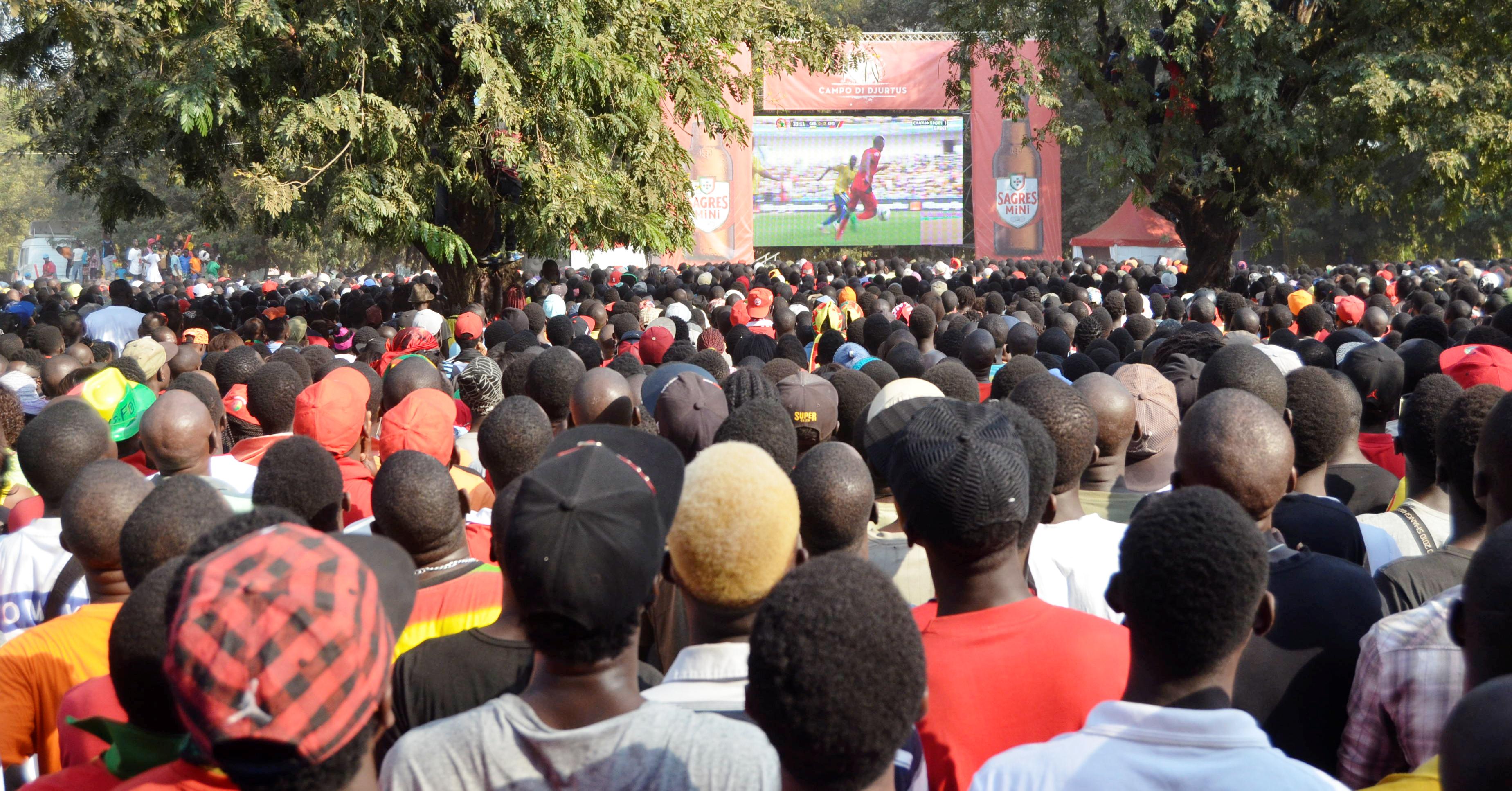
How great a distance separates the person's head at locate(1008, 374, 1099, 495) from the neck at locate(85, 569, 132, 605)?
266 cm

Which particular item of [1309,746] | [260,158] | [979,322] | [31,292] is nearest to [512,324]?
[979,322]

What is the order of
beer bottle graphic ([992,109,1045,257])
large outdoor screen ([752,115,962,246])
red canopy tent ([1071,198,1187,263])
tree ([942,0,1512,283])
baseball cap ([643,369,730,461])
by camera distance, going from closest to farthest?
1. baseball cap ([643,369,730,461])
2. tree ([942,0,1512,283])
3. red canopy tent ([1071,198,1187,263])
4. beer bottle graphic ([992,109,1045,257])
5. large outdoor screen ([752,115,962,246])

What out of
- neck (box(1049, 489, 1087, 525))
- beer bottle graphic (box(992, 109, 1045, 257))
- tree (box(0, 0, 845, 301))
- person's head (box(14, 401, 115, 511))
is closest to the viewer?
neck (box(1049, 489, 1087, 525))

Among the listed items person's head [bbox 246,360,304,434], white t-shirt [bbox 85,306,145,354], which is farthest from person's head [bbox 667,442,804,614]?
white t-shirt [bbox 85,306,145,354]

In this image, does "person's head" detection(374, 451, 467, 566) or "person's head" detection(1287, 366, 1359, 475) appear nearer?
"person's head" detection(374, 451, 467, 566)

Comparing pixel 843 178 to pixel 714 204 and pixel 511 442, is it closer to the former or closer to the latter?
pixel 714 204

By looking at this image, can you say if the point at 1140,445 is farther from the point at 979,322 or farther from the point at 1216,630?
the point at 979,322

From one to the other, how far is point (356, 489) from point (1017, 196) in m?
36.3

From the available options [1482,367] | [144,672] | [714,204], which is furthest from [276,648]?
[714,204]

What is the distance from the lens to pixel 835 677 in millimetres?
1723

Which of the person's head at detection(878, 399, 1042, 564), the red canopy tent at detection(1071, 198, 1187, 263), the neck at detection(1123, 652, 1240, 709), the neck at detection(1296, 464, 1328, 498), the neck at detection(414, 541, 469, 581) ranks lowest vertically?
the red canopy tent at detection(1071, 198, 1187, 263)

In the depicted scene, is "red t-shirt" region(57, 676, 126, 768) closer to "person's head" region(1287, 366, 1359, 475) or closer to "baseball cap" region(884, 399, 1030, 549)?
"baseball cap" region(884, 399, 1030, 549)

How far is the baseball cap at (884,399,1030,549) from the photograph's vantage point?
2.50 m

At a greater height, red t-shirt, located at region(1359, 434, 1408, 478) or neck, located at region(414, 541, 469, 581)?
neck, located at region(414, 541, 469, 581)
